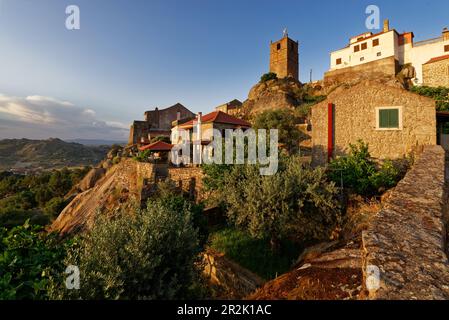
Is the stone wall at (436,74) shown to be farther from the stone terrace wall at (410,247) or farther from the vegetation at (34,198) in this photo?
the vegetation at (34,198)

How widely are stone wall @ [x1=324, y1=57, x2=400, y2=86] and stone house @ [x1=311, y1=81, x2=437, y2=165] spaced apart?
→ 29.7 metres

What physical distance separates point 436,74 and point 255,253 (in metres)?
39.1

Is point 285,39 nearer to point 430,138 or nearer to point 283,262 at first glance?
point 430,138

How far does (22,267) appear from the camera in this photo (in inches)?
164

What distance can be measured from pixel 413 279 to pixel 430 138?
45.1 feet

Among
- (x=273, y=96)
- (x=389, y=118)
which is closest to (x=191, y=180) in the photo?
(x=389, y=118)

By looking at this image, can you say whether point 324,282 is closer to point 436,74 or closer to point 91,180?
point 91,180

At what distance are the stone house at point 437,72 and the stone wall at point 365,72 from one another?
4.34 metres

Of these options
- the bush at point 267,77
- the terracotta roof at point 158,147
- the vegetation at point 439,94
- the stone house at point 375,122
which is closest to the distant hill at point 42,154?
the bush at point 267,77

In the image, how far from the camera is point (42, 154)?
90375mm

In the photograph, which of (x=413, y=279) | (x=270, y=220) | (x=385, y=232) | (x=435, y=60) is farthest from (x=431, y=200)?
(x=435, y=60)

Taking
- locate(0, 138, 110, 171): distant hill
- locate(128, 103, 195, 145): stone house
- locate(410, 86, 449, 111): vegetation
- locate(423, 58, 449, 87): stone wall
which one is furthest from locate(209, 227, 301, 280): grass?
locate(0, 138, 110, 171): distant hill

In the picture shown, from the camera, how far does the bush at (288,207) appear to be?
26.0 ft

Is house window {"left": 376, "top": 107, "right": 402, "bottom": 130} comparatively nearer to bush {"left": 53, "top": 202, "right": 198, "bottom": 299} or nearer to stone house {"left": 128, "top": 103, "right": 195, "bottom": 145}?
bush {"left": 53, "top": 202, "right": 198, "bottom": 299}
